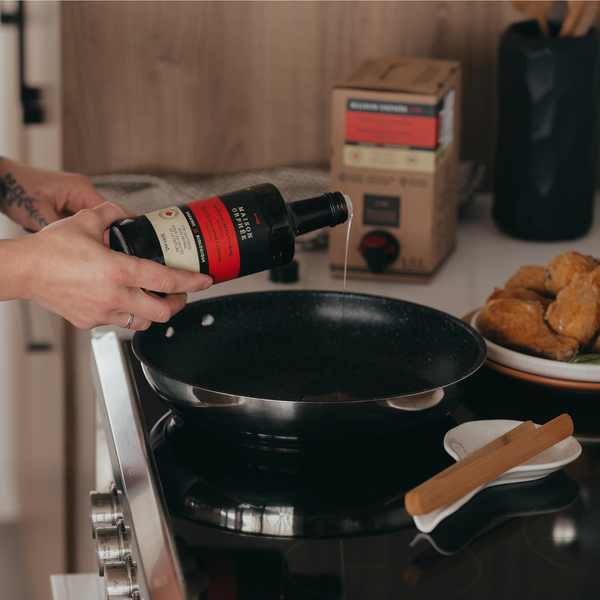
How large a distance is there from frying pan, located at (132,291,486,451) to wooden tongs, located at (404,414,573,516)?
62 mm

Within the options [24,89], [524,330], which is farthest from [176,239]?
[24,89]

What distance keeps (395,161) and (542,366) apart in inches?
20.0

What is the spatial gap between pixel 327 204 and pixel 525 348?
11.2 inches

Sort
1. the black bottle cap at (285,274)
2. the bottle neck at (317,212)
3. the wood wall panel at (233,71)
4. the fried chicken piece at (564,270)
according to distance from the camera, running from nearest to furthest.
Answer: the bottle neck at (317,212) < the fried chicken piece at (564,270) < the black bottle cap at (285,274) < the wood wall panel at (233,71)

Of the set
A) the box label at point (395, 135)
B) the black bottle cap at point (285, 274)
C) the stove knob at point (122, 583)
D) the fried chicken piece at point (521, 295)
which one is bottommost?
the stove knob at point (122, 583)

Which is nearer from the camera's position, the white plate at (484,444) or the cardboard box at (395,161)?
the white plate at (484,444)

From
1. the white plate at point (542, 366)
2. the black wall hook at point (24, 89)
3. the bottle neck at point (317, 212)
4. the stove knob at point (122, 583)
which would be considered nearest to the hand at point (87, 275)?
the bottle neck at point (317, 212)

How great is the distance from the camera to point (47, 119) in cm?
146

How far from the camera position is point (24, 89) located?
142cm

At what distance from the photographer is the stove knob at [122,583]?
0.70 m

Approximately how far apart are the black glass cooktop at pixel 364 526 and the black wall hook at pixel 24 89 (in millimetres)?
851

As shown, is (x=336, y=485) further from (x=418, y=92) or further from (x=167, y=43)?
(x=167, y=43)

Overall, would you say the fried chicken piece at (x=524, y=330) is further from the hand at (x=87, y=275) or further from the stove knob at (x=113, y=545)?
the stove knob at (x=113, y=545)

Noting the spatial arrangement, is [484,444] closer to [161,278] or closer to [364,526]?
[364,526]
